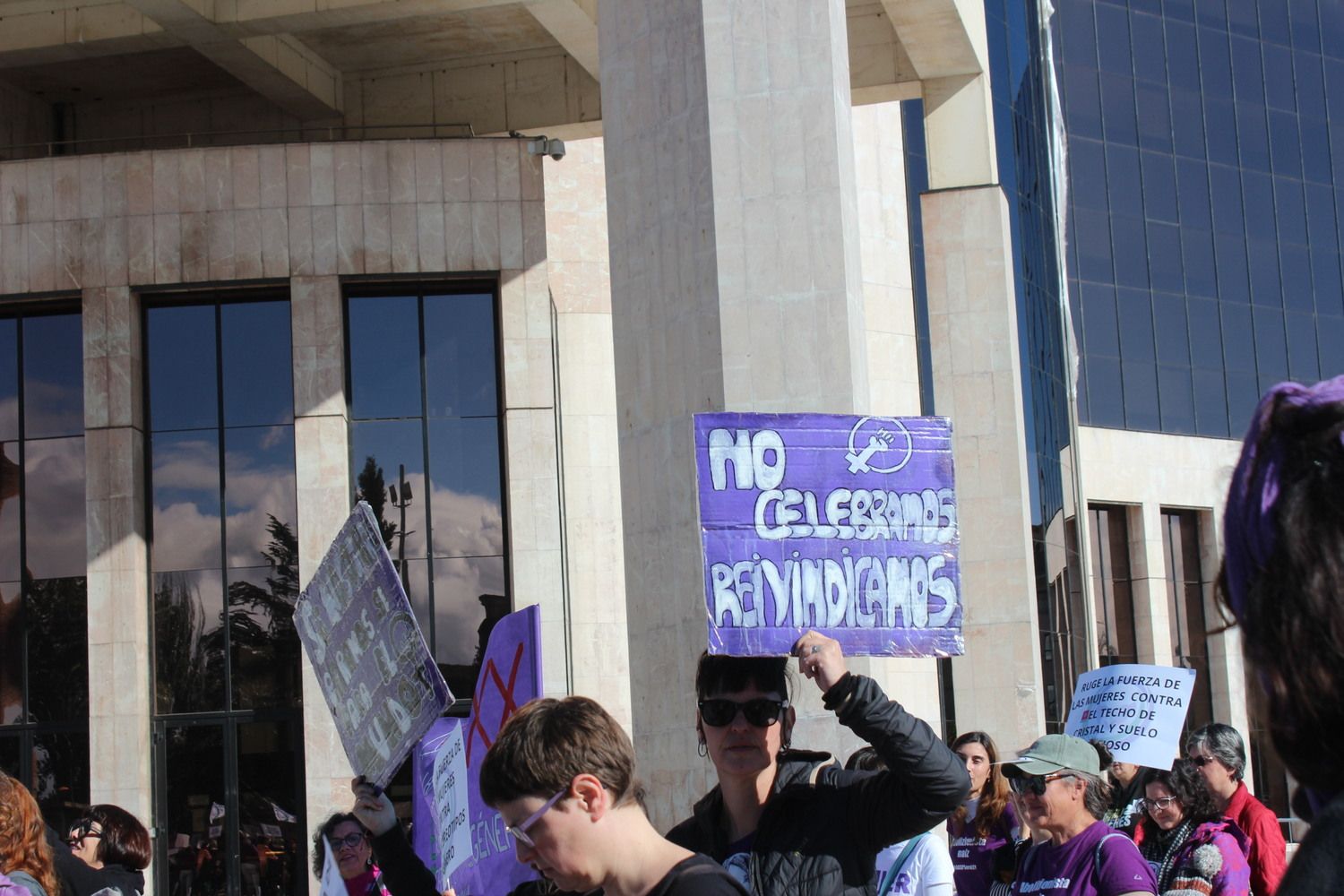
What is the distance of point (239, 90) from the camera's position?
26234mm

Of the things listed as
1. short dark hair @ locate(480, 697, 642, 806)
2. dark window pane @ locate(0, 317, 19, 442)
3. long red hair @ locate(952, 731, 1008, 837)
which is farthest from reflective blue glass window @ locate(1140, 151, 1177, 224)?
short dark hair @ locate(480, 697, 642, 806)

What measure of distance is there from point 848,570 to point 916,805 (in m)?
Answer: 1.62

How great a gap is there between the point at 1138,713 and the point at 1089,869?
3598 millimetres

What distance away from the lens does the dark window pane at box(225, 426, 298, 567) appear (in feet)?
73.0

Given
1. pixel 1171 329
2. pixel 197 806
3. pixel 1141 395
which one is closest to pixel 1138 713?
pixel 197 806

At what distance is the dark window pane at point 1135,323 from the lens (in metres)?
39.7

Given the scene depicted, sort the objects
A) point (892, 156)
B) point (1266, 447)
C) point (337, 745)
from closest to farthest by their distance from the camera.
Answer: point (1266, 447), point (337, 745), point (892, 156)

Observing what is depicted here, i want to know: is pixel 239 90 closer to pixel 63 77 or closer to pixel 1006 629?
pixel 63 77

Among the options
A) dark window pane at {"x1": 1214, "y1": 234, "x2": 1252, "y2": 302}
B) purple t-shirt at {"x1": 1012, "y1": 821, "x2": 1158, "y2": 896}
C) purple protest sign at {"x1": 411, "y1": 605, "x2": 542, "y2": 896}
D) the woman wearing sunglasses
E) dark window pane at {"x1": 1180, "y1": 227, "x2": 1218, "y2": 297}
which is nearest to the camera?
purple t-shirt at {"x1": 1012, "y1": 821, "x2": 1158, "y2": 896}

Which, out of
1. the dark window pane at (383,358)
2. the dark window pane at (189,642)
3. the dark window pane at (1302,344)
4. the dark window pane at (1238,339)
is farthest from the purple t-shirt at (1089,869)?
the dark window pane at (1302,344)

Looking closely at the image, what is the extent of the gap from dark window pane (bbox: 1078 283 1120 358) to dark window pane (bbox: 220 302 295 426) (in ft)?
72.3

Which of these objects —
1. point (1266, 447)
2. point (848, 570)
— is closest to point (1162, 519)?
point (848, 570)

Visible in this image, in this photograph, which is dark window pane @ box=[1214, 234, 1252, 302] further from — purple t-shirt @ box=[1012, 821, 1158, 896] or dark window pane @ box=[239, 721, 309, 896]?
purple t-shirt @ box=[1012, 821, 1158, 896]

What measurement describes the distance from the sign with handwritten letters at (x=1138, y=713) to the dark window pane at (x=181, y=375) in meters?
15.8
